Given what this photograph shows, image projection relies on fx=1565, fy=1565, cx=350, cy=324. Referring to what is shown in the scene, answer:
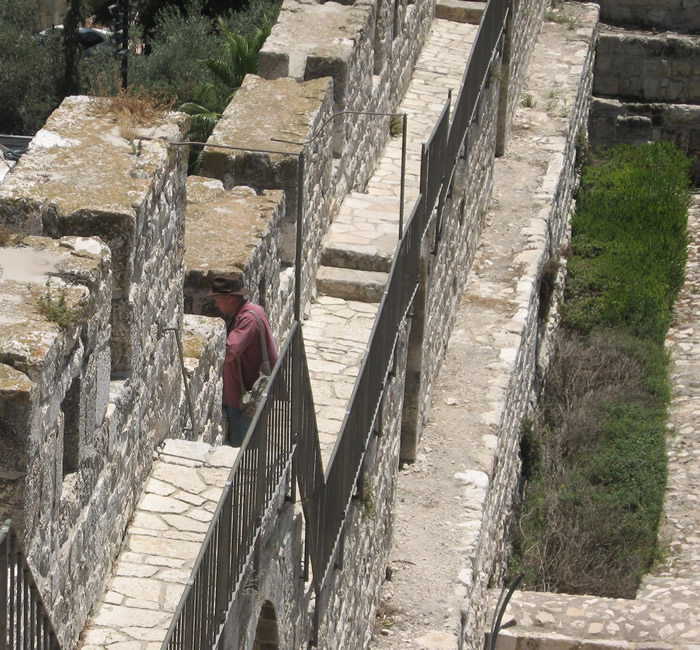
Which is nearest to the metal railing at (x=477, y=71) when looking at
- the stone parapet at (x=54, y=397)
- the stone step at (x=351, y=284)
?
the stone step at (x=351, y=284)

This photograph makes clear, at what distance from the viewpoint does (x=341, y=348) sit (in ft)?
Result: 33.3

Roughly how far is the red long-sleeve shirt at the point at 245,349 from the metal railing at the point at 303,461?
0.56 m

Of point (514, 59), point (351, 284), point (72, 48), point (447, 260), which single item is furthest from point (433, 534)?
point (72, 48)

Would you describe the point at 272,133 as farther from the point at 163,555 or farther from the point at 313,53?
the point at 163,555

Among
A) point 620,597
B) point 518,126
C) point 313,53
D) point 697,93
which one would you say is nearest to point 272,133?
point 313,53

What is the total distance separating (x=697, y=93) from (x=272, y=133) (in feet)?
41.5

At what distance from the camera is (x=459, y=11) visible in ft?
50.4

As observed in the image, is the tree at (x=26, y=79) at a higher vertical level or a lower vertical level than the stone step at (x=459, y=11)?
lower

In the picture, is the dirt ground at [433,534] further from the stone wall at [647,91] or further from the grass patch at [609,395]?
the stone wall at [647,91]

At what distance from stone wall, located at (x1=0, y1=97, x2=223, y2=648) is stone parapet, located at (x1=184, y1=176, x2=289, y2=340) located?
729 millimetres

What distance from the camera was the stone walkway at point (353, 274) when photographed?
9.65 m

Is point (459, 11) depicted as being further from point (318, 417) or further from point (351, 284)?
point (318, 417)

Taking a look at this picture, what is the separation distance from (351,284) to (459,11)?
17.9ft

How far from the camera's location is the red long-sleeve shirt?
8289 mm
